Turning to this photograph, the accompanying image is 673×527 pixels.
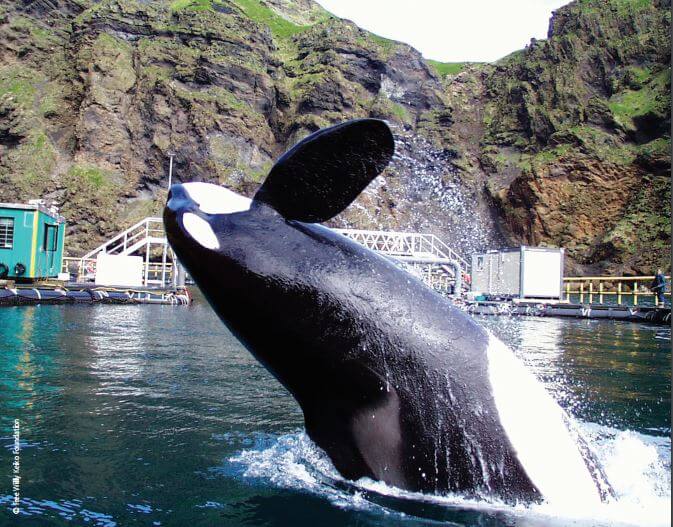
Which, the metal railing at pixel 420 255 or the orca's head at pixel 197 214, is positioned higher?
the metal railing at pixel 420 255

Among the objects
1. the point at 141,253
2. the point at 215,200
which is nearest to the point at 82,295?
the point at 215,200

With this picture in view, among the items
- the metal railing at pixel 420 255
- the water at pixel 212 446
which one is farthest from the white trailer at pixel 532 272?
the water at pixel 212 446

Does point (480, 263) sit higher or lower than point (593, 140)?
lower

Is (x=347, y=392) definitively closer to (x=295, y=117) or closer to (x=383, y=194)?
(x=383, y=194)

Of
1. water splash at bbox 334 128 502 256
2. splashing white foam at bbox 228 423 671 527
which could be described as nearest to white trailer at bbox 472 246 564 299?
splashing white foam at bbox 228 423 671 527

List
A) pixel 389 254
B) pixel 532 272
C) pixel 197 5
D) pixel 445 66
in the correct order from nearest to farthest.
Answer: pixel 532 272, pixel 389 254, pixel 197 5, pixel 445 66

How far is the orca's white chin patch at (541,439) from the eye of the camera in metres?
3.18

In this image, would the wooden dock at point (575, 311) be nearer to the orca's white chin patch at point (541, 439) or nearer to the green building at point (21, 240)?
the green building at point (21, 240)

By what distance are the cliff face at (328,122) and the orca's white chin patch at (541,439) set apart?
230 ft

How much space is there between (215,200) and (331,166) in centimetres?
74

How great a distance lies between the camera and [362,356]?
3168 mm

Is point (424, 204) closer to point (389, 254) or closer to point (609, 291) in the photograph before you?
point (609, 291)

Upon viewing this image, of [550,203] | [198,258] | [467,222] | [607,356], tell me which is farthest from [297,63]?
[198,258]

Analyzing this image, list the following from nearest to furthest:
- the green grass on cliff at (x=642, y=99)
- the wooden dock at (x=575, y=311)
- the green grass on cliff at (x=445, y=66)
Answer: the wooden dock at (x=575, y=311)
the green grass on cliff at (x=642, y=99)
the green grass on cliff at (x=445, y=66)
